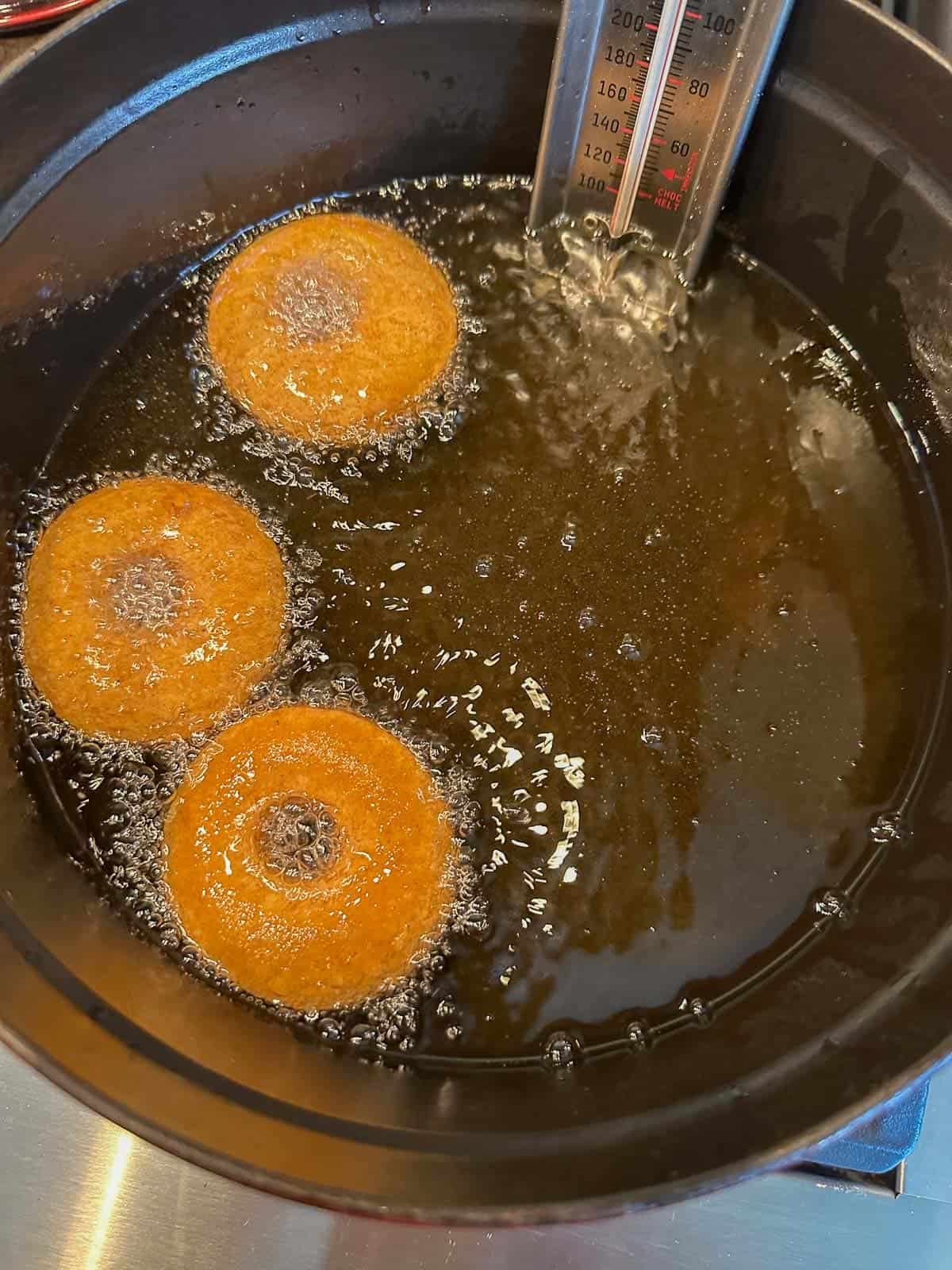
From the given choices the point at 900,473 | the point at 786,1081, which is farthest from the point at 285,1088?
the point at 900,473

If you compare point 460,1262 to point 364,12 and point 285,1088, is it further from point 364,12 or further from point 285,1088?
point 364,12

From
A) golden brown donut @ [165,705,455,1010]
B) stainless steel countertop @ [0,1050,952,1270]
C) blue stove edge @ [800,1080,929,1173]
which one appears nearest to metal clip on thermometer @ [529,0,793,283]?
golden brown donut @ [165,705,455,1010]

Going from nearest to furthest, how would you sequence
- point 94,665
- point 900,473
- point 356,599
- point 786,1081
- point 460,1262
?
1. point 786,1081
2. point 460,1262
3. point 94,665
4. point 356,599
5. point 900,473

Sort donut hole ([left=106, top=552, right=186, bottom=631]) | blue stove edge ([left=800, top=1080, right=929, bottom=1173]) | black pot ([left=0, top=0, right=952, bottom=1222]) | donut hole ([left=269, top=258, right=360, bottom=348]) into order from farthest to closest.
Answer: donut hole ([left=269, top=258, right=360, bottom=348]) → donut hole ([left=106, top=552, right=186, bottom=631]) → blue stove edge ([left=800, top=1080, right=929, bottom=1173]) → black pot ([left=0, top=0, right=952, bottom=1222])

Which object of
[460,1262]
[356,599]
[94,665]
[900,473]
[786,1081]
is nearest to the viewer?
[786,1081]

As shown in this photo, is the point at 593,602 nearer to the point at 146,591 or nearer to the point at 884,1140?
the point at 146,591

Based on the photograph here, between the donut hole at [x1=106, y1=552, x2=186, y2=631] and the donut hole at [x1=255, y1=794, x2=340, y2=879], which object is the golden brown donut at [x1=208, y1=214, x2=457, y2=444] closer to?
the donut hole at [x1=106, y1=552, x2=186, y2=631]

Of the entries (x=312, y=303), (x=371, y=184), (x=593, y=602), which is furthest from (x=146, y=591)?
(x=371, y=184)
